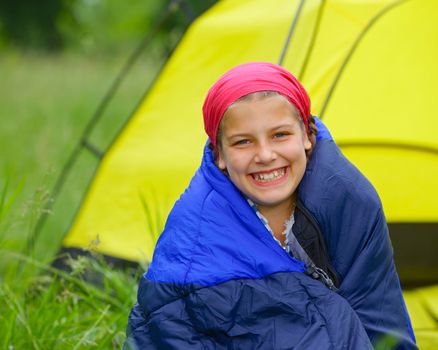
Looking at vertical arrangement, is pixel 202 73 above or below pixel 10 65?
below

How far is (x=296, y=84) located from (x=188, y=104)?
1.25 m

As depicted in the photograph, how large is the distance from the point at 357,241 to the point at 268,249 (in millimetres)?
211

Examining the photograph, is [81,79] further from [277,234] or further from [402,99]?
[277,234]

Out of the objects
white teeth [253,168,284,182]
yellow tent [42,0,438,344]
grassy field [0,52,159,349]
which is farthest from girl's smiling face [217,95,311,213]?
yellow tent [42,0,438,344]

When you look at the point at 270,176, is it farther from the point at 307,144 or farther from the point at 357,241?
the point at 357,241

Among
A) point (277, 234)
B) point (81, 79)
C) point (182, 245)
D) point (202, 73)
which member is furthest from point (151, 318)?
point (81, 79)

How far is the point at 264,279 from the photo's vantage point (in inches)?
85.3

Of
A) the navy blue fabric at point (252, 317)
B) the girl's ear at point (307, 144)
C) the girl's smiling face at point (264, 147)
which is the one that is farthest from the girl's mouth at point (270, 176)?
the navy blue fabric at point (252, 317)

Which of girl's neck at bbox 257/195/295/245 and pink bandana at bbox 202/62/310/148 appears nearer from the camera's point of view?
pink bandana at bbox 202/62/310/148

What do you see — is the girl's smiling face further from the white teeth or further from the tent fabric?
the tent fabric

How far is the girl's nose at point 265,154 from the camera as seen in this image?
84.3 inches

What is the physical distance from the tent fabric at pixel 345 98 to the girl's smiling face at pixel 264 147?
2.66 ft

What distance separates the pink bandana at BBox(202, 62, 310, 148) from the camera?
215cm

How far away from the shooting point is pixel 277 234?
2262mm
